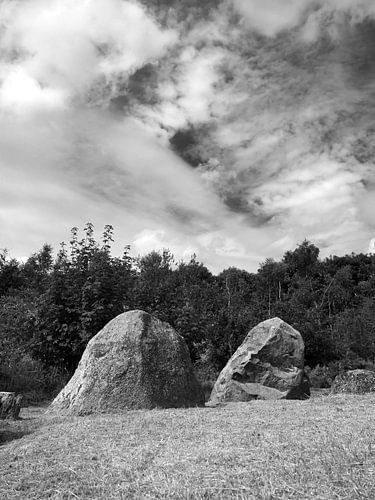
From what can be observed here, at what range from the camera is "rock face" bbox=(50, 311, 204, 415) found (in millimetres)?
7977

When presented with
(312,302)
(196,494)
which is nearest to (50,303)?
(196,494)

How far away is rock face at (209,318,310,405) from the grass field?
3887 millimetres

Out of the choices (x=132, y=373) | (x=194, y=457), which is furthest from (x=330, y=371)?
(x=194, y=457)

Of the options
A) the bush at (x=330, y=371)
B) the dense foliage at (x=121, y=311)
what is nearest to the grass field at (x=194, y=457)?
the dense foliage at (x=121, y=311)

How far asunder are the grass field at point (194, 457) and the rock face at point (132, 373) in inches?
40.8

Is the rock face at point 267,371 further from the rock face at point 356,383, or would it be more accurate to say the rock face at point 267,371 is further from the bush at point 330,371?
the bush at point 330,371

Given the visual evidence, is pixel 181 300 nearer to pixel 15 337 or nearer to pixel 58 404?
pixel 15 337

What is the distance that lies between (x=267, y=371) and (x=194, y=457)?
7048 millimetres

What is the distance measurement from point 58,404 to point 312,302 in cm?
2267

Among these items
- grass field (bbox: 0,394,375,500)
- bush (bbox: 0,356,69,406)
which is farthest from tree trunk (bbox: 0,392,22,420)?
bush (bbox: 0,356,69,406)

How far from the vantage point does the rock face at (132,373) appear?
798 centimetres

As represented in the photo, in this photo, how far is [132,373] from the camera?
8258 millimetres

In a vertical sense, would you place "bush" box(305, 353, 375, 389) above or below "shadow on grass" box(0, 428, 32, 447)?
above

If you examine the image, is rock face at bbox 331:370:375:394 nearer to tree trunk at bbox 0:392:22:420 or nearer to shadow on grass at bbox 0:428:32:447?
tree trunk at bbox 0:392:22:420
